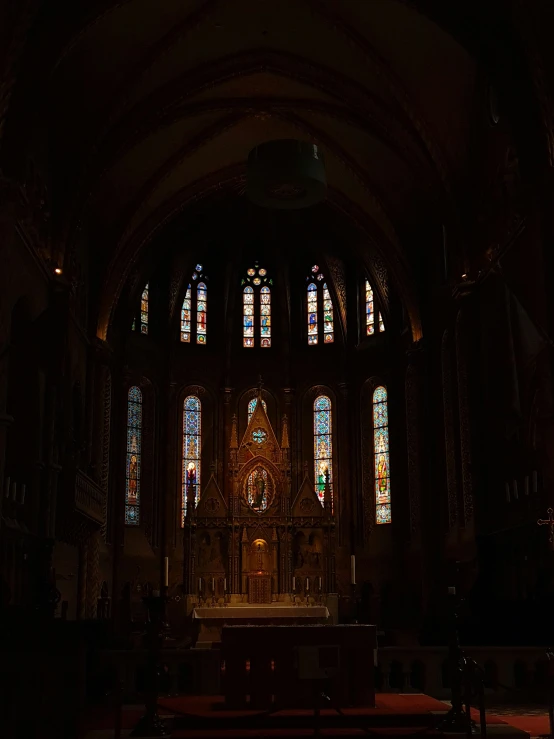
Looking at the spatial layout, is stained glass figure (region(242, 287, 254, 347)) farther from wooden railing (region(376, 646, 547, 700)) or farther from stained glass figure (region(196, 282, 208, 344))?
wooden railing (region(376, 646, 547, 700))

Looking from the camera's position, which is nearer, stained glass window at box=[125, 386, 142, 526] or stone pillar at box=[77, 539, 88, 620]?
stone pillar at box=[77, 539, 88, 620]

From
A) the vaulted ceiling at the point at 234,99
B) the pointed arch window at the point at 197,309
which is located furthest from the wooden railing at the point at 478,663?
the pointed arch window at the point at 197,309

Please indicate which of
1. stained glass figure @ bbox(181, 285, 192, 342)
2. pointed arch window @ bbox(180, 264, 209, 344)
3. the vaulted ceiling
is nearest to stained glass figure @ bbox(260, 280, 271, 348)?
pointed arch window @ bbox(180, 264, 209, 344)

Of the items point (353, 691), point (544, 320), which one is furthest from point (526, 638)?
point (353, 691)

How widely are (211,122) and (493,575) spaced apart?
15203mm

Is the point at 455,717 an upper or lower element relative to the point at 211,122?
lower

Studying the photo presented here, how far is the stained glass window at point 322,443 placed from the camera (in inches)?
1265

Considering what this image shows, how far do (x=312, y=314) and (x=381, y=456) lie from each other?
635 cm

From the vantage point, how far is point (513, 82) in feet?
58.9

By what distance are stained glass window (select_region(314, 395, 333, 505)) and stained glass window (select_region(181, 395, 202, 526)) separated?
4.31 m

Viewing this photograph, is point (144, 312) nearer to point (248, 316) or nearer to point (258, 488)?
point (248, 316)

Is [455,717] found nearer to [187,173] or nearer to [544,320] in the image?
[544,320]

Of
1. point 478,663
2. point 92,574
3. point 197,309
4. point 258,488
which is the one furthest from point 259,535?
point 478,663

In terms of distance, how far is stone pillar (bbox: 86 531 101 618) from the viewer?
25.8m
